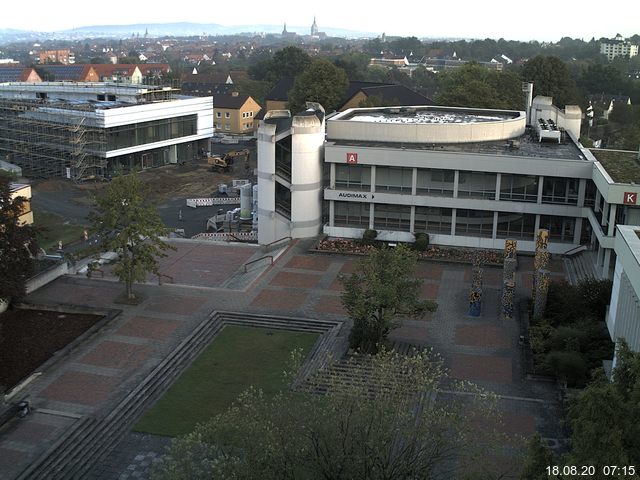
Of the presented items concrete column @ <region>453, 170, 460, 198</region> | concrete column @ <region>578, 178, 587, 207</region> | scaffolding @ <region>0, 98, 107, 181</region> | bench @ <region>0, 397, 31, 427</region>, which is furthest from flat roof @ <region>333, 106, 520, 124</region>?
bench @ <region>0, 397, 31, 427</region>

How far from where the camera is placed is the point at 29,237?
31.6 meters

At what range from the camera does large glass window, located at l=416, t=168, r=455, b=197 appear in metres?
43.7

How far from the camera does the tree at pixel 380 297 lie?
2862 centimetres

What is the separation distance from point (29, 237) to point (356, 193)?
20.0m

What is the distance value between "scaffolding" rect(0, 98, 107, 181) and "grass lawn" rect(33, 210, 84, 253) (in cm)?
1202

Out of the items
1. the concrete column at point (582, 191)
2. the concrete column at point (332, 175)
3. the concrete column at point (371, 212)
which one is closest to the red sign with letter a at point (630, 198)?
the concrete column at point (582, 191)

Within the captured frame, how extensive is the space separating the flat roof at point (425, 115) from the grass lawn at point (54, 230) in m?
19.9

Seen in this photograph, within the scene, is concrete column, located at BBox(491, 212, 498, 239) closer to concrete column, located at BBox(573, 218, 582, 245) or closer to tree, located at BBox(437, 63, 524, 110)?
concrete column, located at BBox(573, 218, 582, 245)

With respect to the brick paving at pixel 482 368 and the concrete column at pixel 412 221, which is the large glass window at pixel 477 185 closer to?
the concrete column at pixel 412 221

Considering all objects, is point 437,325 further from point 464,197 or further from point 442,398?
point 464,197

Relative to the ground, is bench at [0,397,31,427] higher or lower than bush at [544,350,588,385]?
lower

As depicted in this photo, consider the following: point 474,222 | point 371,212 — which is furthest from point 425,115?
point 474,222

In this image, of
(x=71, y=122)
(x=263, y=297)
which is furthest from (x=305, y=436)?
(x=71, y=122)

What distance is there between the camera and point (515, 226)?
143 ft
